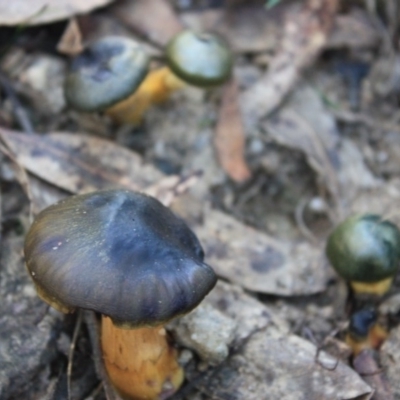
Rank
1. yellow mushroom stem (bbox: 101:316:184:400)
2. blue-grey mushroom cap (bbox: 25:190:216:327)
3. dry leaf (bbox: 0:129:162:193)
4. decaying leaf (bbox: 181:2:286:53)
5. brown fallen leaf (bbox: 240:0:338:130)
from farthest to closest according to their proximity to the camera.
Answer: decaying leaf (bbox: 181:2:286:53), brown fallen leaf (bbox: 240:0:338:130), dry leaf (bbox: 0:129:162:193), yellow mushroom stem (bbox: 101:316:184:400), blue-grey mushroom cap (bbox: 25:190:216:327)

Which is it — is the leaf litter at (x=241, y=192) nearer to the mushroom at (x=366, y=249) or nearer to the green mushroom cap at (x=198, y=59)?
the mushroom at (x=366, y=249)

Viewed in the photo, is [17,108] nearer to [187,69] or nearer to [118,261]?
[187,69]

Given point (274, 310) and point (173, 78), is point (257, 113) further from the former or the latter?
point (274, 310)

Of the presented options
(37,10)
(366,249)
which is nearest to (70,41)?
(37,10)

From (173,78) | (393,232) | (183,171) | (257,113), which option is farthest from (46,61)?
(393,232)

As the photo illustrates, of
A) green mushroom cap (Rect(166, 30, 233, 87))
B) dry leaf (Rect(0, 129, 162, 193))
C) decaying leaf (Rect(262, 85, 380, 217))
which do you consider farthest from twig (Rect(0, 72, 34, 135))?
decaying leaf (Rect(262, 85, 380, 217))

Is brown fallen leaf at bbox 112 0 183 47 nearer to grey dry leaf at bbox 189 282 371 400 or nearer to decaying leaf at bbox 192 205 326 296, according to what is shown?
decaying leaf at bbox 192 205 326 296

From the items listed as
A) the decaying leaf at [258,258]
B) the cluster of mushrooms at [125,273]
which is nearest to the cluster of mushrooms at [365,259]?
the decaying leaf at [258,258]
